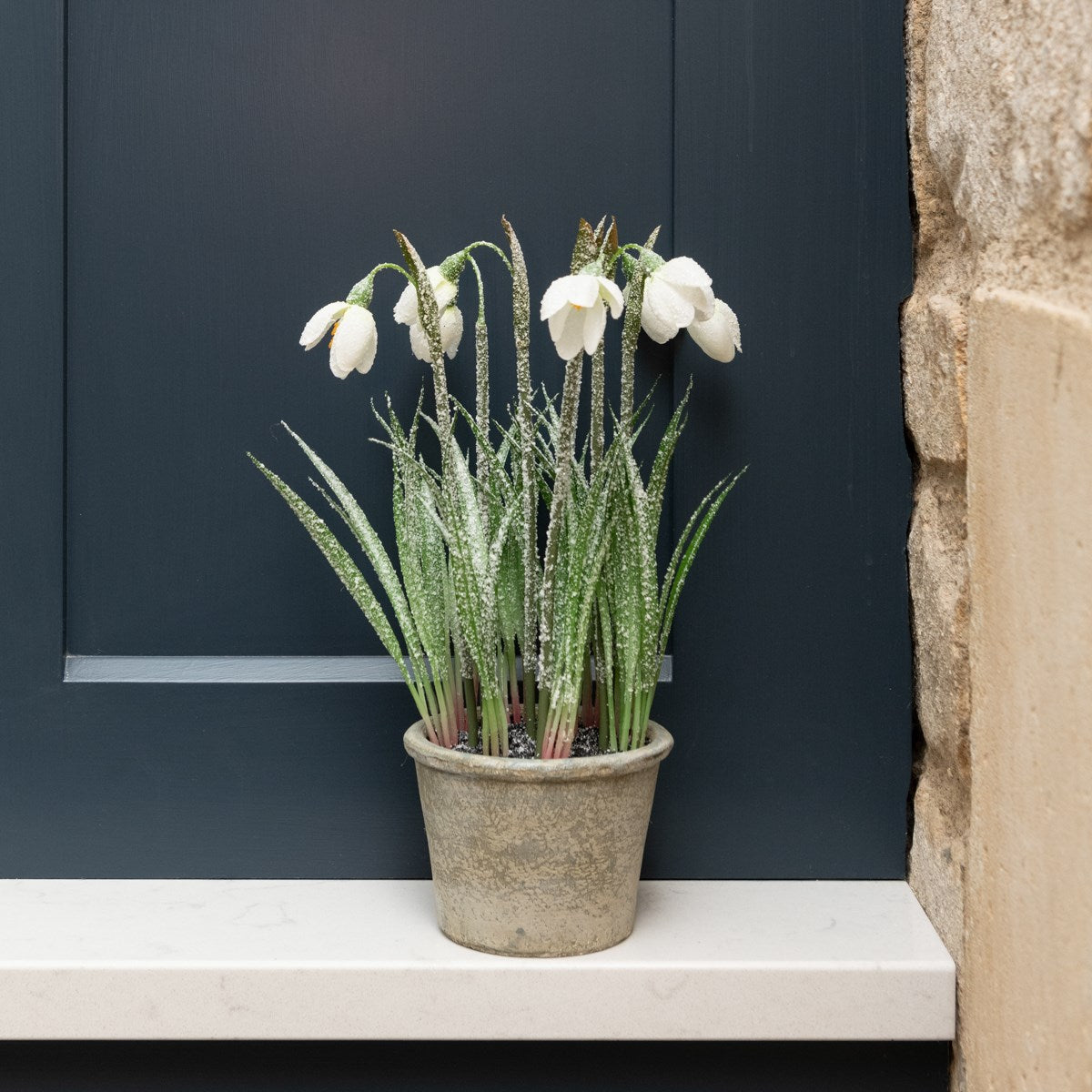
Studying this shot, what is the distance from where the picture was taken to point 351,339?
0.80 meters

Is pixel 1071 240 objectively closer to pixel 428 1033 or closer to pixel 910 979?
pixel 910 979

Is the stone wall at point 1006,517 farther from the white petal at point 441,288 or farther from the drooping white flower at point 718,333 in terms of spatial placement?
the white petal at point 441,288

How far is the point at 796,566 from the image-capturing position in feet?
3.13

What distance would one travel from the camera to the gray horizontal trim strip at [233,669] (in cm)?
97

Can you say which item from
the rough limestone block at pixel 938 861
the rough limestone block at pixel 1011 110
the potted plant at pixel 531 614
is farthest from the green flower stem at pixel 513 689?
the rough limestone block at pixel 1011 110

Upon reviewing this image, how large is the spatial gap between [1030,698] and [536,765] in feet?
0.99

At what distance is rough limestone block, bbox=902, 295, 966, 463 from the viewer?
→ 0.82 meters

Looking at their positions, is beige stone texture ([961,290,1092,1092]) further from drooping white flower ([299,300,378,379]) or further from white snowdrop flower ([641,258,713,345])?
drooping white flower ([299,300,378,379])

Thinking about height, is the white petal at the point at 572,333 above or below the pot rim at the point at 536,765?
above

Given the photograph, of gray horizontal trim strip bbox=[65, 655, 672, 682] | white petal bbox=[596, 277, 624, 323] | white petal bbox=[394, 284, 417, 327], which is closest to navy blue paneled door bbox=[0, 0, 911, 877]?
gray horizontal trim strip bbox=[65, 655, 672, 682]

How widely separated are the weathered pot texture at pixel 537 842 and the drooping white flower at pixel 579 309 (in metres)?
0.27

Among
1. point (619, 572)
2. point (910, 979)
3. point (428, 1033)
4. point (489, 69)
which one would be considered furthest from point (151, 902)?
point (489, 69)

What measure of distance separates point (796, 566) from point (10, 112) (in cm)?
72

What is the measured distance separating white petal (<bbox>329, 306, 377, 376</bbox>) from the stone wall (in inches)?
15.7
